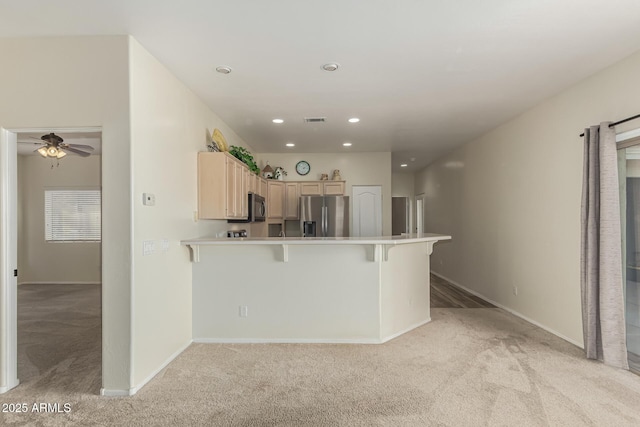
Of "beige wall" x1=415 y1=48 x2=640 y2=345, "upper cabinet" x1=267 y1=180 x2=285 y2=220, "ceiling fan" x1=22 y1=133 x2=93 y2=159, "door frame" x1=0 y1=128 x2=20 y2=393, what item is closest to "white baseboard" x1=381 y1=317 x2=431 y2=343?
"beige wall" x1=415 y1=48 x2=640 y2=345

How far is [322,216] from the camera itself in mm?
6996

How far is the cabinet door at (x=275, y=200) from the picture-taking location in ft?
23.6

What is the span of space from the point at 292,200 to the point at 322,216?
→ 0.80m

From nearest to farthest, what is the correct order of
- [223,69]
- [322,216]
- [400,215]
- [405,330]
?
[223,69] → [405,330] → [322,216] → [400,215]

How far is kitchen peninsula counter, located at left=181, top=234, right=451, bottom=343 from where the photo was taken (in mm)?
4020

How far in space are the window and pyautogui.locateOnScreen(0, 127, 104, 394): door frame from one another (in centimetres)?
539

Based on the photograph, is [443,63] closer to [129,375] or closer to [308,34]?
[308,34]

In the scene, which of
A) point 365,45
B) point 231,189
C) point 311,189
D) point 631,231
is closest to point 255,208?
point 231,189

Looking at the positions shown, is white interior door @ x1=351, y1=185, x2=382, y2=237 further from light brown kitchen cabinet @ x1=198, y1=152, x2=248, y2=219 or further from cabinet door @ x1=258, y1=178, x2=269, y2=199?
light brown kitchen cabinet @ x1=198, y1=152, x2=248, y2=219

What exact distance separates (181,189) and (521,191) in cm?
414

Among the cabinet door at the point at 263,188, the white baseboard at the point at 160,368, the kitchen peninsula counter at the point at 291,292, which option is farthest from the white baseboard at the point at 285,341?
the cabinet door at the point at 263,188

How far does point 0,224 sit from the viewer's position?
9.53 feet

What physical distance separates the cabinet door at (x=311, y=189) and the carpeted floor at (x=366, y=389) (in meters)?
3.92

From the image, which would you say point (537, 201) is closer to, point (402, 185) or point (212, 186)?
point (212, 186)
